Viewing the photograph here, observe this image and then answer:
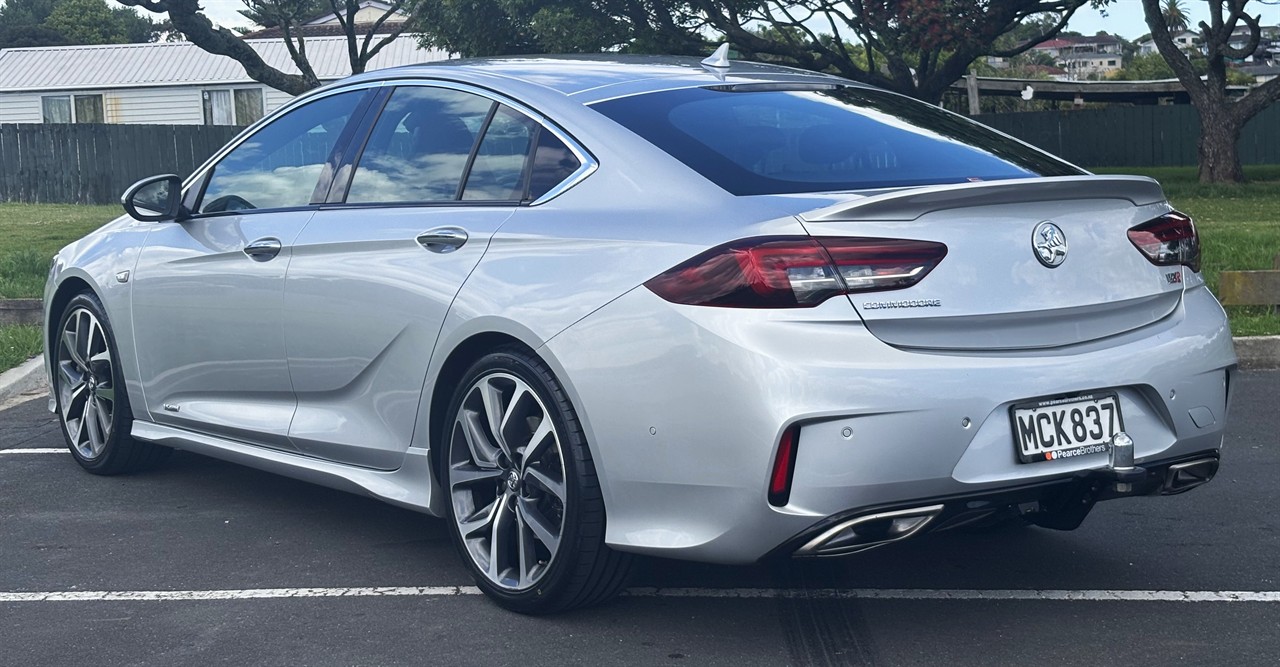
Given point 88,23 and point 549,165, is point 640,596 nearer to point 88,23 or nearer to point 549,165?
point 549,165

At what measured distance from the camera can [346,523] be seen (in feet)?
17.5

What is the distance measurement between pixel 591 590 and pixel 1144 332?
1612mm

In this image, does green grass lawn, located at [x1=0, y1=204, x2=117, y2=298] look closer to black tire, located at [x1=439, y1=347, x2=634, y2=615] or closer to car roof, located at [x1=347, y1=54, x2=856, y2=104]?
car roof, located at [x1=347, y1=54, x2=856, y2=104]

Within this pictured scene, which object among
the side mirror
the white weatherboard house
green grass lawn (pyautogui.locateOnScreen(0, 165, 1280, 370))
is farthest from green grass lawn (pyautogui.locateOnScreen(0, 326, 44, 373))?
the white weatherboard house

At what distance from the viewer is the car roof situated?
441cm

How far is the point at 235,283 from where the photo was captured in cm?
514

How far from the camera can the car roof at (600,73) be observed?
4.41m

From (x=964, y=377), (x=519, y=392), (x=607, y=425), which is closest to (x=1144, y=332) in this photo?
(x=964, y=377)

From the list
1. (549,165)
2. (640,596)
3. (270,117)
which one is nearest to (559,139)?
(549,165)

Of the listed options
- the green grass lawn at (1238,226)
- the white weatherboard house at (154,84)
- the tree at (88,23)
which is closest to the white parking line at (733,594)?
the green grass lawn at (1238,226)

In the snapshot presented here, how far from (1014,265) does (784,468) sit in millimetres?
797

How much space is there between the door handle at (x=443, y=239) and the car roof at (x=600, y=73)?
20.9 inches

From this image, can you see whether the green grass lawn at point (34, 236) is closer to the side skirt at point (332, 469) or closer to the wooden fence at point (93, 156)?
the wooden fence at point (93, 156)

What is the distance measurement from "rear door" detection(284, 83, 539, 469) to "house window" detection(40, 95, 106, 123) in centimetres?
3890
